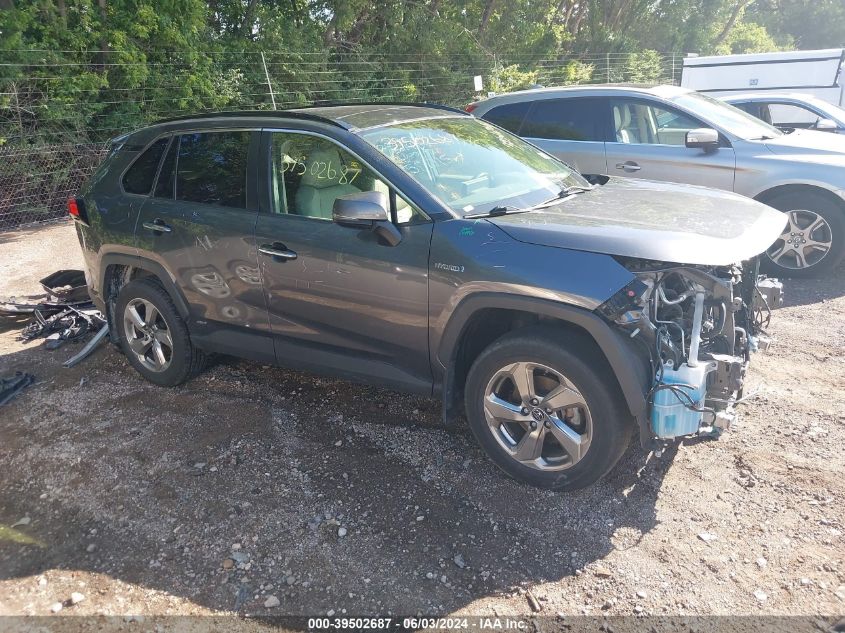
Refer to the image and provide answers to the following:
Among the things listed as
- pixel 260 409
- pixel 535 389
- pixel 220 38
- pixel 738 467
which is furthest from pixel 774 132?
pixel 220 38

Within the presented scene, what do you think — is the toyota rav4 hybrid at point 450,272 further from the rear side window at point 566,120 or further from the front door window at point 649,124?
the rear side window at point 566,120

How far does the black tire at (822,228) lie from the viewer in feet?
19.9

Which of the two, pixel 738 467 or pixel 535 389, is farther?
pixel 738 467

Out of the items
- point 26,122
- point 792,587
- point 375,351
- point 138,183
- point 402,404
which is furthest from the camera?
point 26,122

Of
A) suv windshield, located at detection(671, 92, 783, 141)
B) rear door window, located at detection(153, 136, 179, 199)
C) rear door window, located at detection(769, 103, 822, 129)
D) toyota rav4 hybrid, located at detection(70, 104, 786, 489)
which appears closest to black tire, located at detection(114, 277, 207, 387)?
toyota rav4 hybrid, located at detection(70, 104, 786, 489)

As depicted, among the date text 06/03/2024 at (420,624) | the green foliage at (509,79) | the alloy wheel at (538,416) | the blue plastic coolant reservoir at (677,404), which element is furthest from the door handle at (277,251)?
the green foliage at (509,79)

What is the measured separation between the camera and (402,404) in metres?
4.33

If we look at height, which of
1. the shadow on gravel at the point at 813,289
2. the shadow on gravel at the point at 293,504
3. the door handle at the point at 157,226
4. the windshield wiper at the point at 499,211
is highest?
the windshield wiper at the point at 499,211

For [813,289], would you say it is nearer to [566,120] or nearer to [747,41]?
[566,120]

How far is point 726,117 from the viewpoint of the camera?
6.90m

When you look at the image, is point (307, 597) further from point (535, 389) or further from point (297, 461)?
point (535, 389)

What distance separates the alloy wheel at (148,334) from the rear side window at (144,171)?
0.78 metres

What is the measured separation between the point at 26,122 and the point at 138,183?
7234mm

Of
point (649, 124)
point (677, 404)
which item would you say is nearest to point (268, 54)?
point (649, 124)
